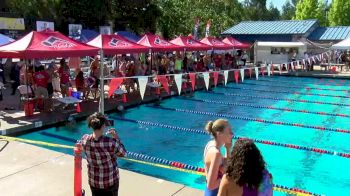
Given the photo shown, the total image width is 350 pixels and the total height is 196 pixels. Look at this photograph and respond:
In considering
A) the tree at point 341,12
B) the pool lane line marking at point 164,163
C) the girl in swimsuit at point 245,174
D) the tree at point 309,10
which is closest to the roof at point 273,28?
the tree at point 341,12

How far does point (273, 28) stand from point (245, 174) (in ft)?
109

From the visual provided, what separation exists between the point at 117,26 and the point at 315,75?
54.1 ft

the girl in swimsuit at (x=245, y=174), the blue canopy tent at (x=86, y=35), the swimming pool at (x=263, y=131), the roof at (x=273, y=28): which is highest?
the roof at (x=273, y=28)

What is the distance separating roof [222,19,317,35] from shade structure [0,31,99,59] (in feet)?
78.7

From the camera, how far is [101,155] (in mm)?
4098

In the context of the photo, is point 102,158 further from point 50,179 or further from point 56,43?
point 56,43

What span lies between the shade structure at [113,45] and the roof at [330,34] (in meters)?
→ 21.5

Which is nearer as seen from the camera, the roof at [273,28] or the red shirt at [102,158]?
the red shirt at [102,158]

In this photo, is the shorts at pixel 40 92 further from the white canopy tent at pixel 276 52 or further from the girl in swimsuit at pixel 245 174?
the white canopy tent at pixel 276 52

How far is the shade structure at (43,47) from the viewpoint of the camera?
1073 centimetres

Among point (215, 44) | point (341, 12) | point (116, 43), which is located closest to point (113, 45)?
point (116, 43)

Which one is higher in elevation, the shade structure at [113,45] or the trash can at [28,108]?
the shade structure at [113,45]

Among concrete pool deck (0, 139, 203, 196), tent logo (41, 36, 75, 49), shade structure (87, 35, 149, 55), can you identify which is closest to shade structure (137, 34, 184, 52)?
shade structure (87, 35, 149, 55)

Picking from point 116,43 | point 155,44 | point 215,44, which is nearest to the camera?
point 116,43
